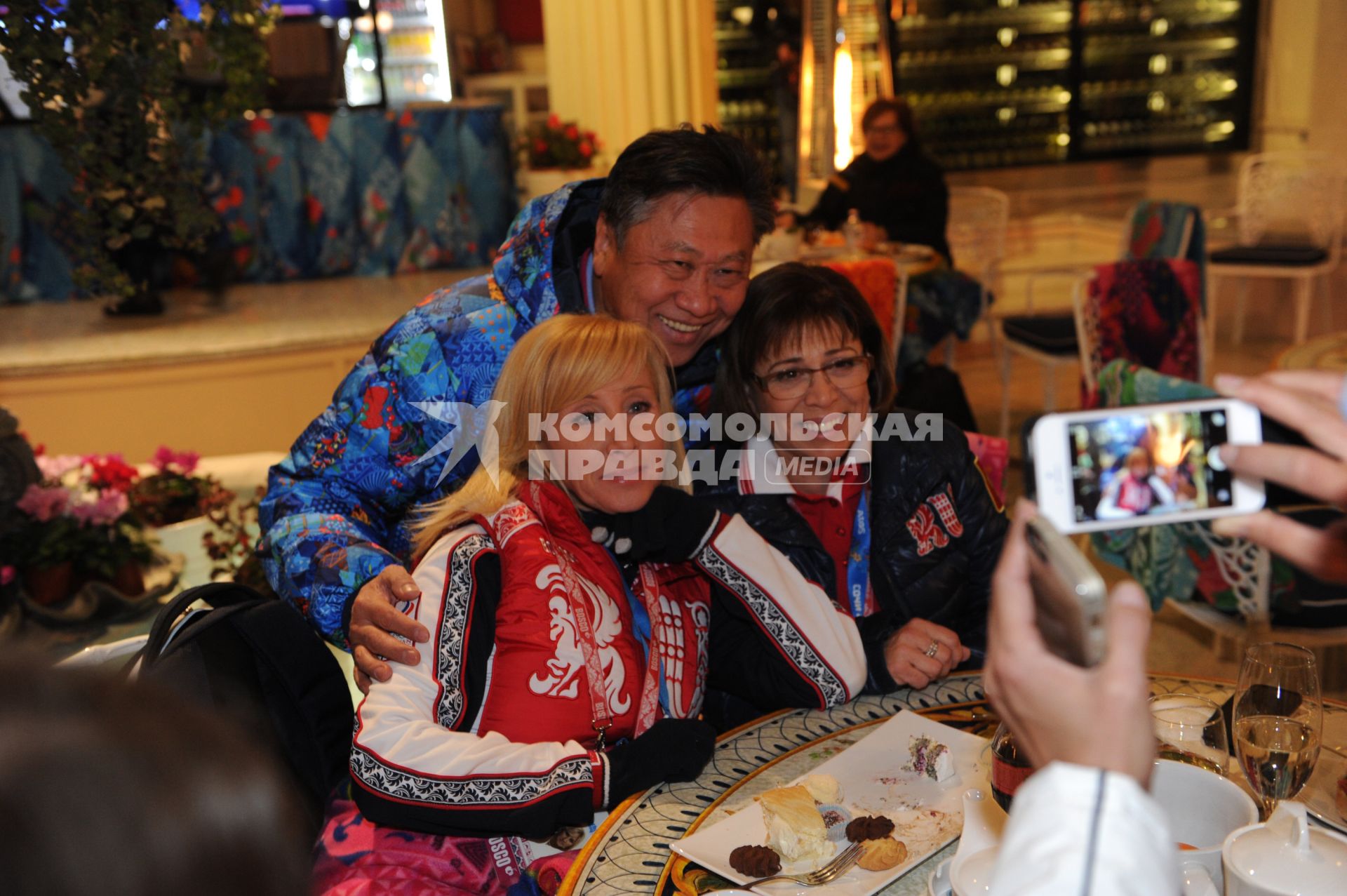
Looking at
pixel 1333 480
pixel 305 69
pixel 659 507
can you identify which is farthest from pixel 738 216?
pixel 305 69

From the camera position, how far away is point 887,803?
1.25 metres

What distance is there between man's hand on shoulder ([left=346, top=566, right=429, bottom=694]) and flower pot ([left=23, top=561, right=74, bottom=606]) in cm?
166

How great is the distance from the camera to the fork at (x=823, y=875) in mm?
1112

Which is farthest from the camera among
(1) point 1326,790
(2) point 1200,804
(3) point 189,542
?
(3) point 189,542

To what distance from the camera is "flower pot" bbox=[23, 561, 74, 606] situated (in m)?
2.79

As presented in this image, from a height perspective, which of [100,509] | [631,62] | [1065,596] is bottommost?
[100,509]

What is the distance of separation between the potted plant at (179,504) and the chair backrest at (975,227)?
5049mm

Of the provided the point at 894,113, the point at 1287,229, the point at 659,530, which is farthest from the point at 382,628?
the point at 1287,229

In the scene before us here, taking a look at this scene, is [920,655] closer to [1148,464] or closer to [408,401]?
[1148,464]

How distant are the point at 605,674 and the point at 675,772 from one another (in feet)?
0.85

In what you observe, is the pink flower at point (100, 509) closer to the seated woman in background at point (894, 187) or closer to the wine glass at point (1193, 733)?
the wine glass at point (1193, 733)

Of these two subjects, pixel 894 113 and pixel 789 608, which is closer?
pixel 789 608

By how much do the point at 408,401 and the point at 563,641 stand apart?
59cm

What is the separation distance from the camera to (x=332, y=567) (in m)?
1.66
